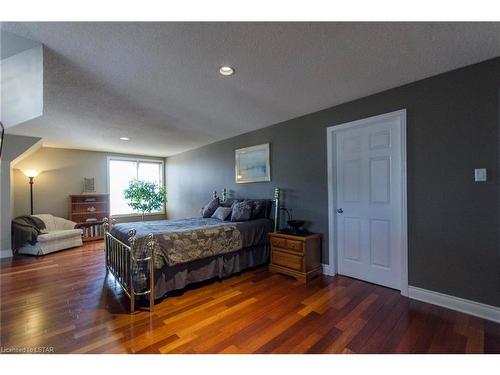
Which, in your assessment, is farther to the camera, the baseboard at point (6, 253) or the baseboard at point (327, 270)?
the baseboard at point (6, 253)

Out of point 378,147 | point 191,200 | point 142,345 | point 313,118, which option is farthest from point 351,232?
point 191,200

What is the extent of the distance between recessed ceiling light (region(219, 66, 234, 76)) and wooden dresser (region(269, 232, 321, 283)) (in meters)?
2.11

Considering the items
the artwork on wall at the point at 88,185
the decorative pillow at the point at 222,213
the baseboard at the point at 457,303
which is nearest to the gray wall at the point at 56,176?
the artwork on wall at the point at 88,185

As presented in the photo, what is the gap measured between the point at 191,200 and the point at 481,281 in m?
5.31

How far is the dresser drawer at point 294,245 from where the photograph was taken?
2909 millimetres

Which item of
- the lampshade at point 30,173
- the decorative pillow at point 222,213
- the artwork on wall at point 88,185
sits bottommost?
the decorative pillow at point 222,213

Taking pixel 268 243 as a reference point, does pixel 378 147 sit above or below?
above

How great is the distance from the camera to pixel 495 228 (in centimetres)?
194

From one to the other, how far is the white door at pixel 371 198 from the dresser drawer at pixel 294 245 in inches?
23.0

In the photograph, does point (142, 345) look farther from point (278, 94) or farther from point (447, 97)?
point (447, 97)

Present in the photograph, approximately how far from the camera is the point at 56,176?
207 inches

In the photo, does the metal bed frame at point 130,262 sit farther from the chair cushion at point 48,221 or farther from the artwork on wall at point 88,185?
the artwork on wall at point 88,185
